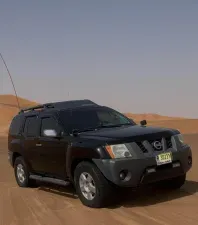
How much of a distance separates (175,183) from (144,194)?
0.60 m

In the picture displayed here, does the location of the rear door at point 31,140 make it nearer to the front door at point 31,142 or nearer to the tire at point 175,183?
the front door at point 31,142

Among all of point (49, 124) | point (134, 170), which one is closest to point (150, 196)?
point (134, 170)

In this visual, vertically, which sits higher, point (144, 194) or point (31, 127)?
point (31, 127)

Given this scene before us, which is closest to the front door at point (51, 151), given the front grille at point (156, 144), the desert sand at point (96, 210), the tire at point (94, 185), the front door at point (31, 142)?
the front door at point (31, 142)

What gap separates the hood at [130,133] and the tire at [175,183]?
88 centimetres

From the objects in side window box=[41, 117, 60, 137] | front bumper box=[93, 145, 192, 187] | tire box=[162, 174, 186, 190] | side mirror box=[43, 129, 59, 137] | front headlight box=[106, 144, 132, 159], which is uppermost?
side window box=[41, 117, 60, 137]

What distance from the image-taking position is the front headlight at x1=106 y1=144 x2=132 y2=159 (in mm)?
7656

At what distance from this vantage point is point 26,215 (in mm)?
7613

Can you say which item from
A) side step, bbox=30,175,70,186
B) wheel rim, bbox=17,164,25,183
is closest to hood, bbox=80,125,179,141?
side step, bbox=30,175,70,186

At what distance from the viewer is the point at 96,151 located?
7770 mm

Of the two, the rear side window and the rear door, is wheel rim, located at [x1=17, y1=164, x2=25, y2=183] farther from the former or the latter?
the rear side window

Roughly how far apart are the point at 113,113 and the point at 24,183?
103 inches

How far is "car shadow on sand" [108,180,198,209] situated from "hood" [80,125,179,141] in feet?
3.05

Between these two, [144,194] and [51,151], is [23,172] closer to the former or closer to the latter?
[51,151]
